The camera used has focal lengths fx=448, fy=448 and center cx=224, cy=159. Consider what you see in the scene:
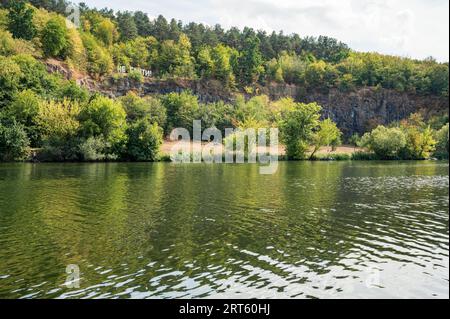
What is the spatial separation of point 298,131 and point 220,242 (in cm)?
6130

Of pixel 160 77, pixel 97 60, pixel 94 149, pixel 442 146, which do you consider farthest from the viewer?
pixel 160 77

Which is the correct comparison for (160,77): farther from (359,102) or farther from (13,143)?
(13,143)

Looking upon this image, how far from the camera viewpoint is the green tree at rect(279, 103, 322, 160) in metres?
76.8

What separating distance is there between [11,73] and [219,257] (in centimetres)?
6782

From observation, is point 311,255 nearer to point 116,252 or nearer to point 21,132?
point 116,252

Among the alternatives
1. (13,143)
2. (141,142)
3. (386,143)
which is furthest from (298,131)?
(13,143)

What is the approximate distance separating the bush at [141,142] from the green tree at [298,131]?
76.3ft

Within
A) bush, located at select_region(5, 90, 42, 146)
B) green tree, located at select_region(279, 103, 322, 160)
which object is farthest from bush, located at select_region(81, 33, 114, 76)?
green tree, located at select_region(279, 103, 322, 160)

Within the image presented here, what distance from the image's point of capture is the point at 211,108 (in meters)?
102

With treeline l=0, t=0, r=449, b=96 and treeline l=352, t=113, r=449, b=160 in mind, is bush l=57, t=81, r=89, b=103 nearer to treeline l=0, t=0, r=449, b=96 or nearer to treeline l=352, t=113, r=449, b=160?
treeline l=0, t=0, r=449, b=96

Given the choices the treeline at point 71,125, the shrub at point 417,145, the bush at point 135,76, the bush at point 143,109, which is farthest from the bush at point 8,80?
the shrub at point 417,145

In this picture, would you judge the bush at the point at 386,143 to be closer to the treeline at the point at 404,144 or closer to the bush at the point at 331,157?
the treeline at the point at 404,144

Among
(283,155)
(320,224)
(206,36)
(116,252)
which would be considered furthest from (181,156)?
(206,36)

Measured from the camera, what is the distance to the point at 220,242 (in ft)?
58.2
